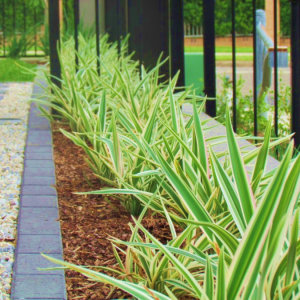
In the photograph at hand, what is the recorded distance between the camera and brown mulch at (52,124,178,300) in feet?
6.20

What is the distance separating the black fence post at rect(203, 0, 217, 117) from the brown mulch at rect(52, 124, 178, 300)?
1747 millimetres

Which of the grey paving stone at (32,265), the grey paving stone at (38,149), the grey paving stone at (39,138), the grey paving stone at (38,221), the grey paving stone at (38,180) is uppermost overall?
the grey paving stone at (39,138)

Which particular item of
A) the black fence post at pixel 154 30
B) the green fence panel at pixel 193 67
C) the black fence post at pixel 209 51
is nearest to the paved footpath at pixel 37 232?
the black fence post at pixel 209 51

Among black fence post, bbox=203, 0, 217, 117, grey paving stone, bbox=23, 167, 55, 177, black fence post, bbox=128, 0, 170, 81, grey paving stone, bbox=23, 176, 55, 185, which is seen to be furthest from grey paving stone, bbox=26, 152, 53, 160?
black fence post, bbox=128, 0, 170, 81

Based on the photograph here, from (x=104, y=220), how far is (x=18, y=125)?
2435 mm

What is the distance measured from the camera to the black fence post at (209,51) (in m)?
4.65

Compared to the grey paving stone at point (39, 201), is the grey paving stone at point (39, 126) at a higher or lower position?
higher

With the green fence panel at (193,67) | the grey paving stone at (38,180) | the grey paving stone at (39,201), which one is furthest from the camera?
the green fence panel at (193,67)

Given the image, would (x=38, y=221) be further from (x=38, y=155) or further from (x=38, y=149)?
(x=38, y=149)

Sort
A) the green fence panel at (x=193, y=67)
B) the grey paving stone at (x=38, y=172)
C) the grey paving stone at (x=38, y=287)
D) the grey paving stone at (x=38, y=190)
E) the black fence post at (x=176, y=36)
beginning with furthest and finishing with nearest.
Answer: the green fence panel at (x=193, y=67) < the black fence post at (x=176, y=36) < the grey paving stone at (x=38, y=172) < the grey paving stone at (x=38, y=190) < the grey paving stone at (x=38, y=287)

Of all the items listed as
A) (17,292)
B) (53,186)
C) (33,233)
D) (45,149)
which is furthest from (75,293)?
(45,149)

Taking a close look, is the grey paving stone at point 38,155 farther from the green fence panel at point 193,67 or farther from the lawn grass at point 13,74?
the green fence panel at point 193,67

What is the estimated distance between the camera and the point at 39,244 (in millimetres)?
2191

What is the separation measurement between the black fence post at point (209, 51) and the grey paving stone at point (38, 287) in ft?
10.0
